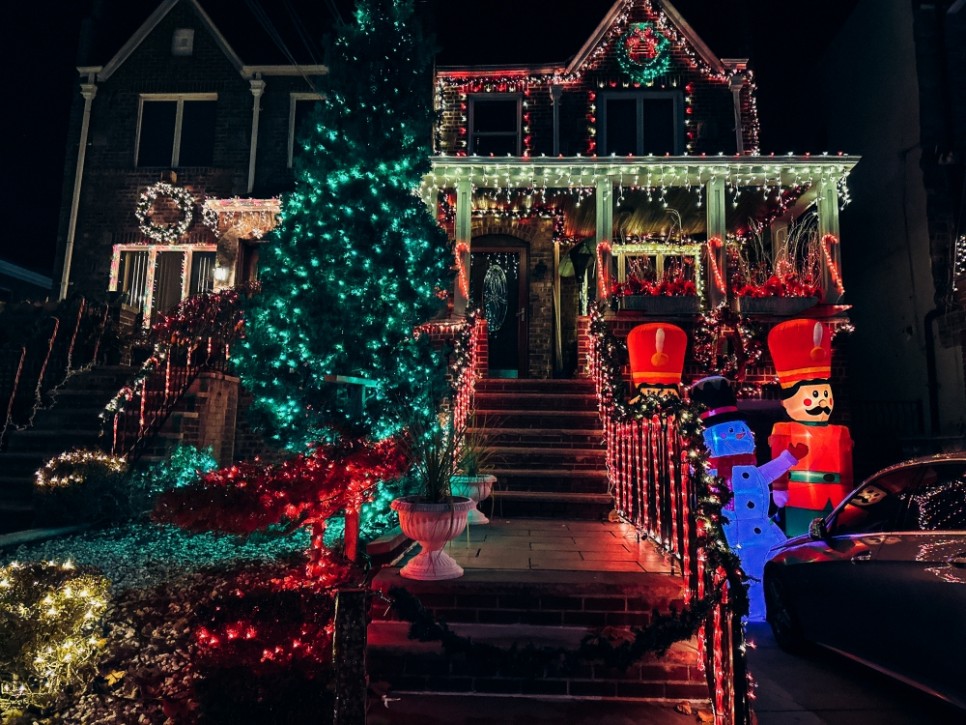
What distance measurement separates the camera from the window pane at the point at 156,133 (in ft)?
45.4

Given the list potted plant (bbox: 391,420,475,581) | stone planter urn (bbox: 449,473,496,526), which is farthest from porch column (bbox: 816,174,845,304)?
potted plant (bbox: 391,420,475,581)

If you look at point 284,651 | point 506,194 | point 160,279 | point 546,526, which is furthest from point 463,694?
point 160,279

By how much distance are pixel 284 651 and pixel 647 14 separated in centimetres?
1405

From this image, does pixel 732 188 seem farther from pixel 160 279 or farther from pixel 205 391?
pixel 160 279

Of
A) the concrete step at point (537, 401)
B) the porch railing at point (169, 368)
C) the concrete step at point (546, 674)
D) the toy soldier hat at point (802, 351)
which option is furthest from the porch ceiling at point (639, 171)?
the concrete step at point (546, 674)

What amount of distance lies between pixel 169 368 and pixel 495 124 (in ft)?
28.3

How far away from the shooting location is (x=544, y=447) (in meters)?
7.91

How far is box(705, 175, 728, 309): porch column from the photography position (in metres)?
9.98

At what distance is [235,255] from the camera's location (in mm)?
12609

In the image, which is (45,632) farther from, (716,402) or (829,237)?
(829,237)

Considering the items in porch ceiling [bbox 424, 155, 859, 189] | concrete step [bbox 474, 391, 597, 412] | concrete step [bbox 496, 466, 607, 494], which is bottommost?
concrete step [bbox 496, 466, 607, 494]

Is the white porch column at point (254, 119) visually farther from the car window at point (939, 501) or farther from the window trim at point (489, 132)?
the car window at point (939, 501)

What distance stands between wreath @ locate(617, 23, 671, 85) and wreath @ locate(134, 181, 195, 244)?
10.4 m

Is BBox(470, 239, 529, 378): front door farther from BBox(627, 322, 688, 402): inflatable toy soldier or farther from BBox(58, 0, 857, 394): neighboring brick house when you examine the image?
BBox(627, 322, 688, 402): inflatable toy soldier
